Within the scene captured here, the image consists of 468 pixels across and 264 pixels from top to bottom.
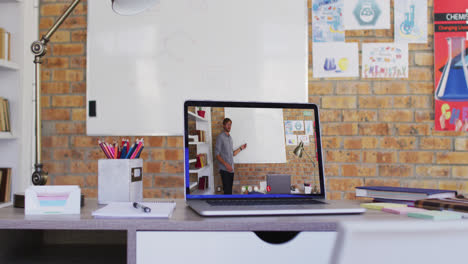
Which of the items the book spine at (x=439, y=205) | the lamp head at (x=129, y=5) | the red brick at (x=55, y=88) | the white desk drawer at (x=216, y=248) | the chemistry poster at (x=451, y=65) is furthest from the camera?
the red brick at (x=55, y=88)

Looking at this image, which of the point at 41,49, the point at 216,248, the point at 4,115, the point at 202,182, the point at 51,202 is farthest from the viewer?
the point at 4,115

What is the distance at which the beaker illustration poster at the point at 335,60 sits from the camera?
2248 mm

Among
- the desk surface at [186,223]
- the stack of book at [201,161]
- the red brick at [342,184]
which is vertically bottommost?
the red brick at [342,184]

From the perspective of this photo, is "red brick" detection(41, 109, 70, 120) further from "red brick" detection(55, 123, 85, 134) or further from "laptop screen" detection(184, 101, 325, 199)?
"laptop screen" detection(184, 101, 325, 199)

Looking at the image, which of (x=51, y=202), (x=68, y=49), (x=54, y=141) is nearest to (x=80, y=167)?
(x=54, y=141)

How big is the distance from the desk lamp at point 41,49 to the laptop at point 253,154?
49cm

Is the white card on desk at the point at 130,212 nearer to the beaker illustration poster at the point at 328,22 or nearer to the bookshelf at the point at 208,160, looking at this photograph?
the bookshelf at the point at 208,160

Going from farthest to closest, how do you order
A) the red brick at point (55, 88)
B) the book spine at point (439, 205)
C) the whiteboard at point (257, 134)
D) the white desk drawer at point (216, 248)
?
the red brick at point (55, 88) < the whiteboard at point (257, 134) < the book spine at point (439, 205) < the white desk drawer at point (216, 248)

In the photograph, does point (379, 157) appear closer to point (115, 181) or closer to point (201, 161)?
point (201, 161)

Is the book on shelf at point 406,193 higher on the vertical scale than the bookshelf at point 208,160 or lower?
lower

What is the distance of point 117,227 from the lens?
83 cm

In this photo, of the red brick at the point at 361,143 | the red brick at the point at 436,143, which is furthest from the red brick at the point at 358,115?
the red brick at the point at 436,143

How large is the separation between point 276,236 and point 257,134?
31 cm

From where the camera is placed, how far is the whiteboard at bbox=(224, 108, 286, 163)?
44.9 inches
